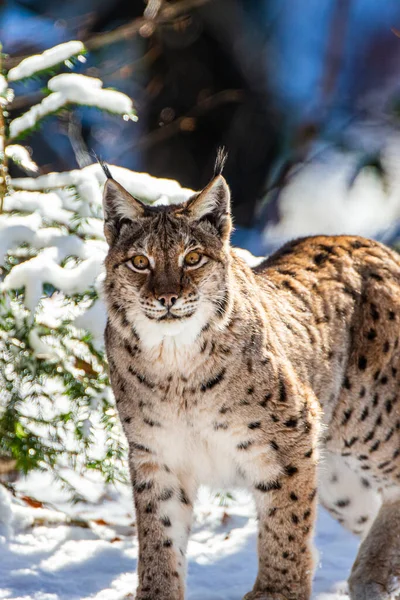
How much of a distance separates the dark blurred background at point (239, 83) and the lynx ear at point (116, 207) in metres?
5.12

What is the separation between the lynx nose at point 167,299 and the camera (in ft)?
11.6

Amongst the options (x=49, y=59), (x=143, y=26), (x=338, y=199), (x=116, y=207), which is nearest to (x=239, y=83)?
(x=143, y=26)

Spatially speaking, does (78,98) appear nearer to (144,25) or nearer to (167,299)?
(167,299)

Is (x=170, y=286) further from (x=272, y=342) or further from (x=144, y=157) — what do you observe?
(x=144, y=157)

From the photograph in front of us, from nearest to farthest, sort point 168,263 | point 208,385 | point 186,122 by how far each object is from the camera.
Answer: point 168,263 < point 208,385 < point 186,122

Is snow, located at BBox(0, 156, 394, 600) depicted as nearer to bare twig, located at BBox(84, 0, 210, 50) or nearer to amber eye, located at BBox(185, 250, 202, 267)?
amber eye, located at BBox(185, 250, 202, 267)

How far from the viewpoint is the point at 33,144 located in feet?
31.1

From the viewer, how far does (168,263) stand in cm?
366

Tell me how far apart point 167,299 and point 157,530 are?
1.07m

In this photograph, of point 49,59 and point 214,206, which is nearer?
point 214,206

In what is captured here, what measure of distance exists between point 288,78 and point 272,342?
5.98 m

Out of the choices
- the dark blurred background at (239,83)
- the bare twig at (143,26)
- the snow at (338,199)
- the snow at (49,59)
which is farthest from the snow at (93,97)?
the dark blurred background at (239,83)

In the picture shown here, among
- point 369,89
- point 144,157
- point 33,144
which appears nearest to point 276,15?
point 369,89

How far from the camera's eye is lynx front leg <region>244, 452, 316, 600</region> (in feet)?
12.9
